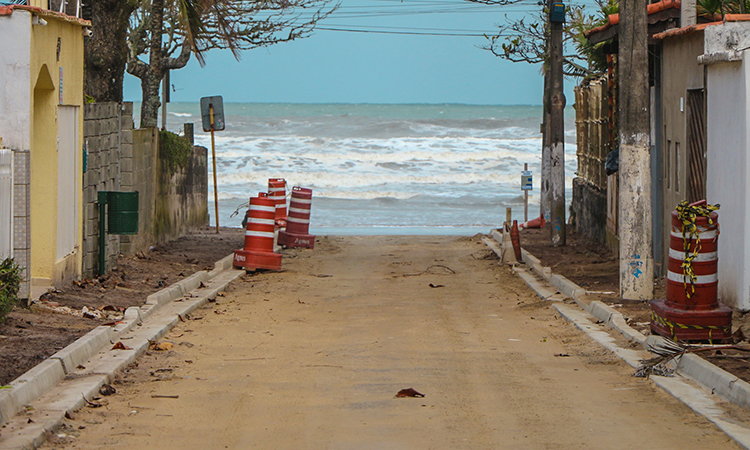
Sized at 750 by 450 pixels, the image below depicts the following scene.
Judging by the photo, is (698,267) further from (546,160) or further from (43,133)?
(546,160)

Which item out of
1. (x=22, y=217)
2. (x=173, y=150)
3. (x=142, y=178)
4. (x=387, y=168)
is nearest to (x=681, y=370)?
(x=22, y=217)

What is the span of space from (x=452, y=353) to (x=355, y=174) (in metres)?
41.2

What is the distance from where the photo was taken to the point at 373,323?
437 inches

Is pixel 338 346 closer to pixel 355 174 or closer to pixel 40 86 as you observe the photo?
pixel 40 86

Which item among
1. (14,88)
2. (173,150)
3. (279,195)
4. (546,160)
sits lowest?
(279,195)

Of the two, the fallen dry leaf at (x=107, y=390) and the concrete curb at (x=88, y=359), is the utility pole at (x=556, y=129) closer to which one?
the concrete curb at (x=88, y=359)

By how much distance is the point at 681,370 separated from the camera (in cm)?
803

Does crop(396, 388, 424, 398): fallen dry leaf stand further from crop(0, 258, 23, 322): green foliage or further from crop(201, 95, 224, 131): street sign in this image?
crop(201, 95, 224, 131): street sign

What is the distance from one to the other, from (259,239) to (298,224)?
4.88m

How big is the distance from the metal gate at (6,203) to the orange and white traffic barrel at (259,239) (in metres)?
6.24

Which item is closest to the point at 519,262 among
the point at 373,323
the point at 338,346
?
the point at 373,323

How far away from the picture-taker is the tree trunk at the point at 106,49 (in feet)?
55.2

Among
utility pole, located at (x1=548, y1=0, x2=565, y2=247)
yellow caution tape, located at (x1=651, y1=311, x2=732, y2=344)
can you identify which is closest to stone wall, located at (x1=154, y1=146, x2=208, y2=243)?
utility pole, located at (x1=548, y1=0, x2=565, y2=247)

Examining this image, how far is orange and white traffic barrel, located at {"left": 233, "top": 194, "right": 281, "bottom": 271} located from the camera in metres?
16.4
